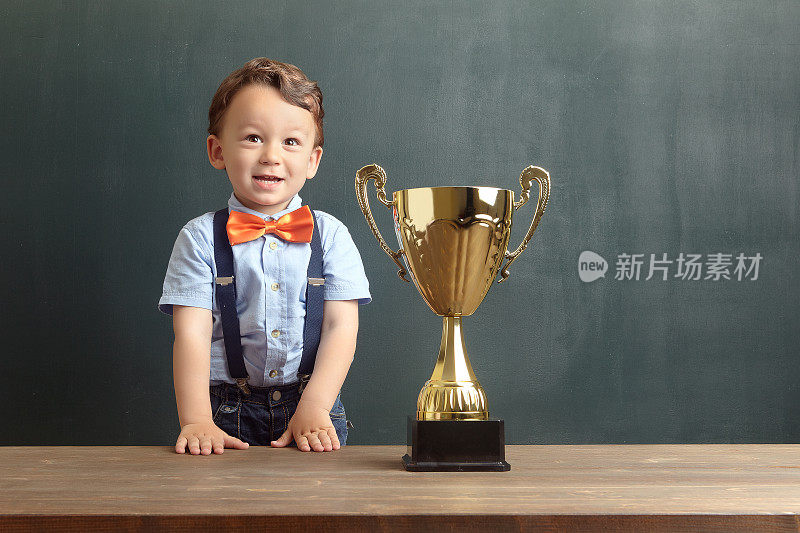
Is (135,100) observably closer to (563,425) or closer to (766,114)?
(563,425)

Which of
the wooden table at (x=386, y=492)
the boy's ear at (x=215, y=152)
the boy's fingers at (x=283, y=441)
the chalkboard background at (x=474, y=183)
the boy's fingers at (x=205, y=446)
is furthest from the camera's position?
the chalkboard background at (x=474, y=183)

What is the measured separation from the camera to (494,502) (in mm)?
722

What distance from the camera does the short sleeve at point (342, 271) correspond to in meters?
1.37

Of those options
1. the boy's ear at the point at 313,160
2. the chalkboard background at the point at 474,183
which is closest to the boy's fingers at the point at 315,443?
the boy's ear at the point at 313,160

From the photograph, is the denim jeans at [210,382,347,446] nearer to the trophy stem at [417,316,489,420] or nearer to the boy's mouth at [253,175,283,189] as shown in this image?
the boy's mouth at [253,175,283,189]

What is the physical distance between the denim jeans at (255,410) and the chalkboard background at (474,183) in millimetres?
494

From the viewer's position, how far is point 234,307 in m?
1.35

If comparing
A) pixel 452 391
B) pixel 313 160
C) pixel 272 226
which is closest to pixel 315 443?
pixel 452 391

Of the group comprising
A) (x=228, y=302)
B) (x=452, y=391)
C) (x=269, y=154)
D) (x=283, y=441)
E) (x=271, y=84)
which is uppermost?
(x=271, y=84)

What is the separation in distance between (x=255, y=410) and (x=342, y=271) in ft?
1.00

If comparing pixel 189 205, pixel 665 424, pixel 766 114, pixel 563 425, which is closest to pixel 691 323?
pixel 665 424

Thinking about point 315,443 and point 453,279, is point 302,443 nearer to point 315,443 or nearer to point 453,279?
point 315,443

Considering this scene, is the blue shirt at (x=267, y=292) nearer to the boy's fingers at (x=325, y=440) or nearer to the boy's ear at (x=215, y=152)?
the boy's ear at (x=215, y=152)

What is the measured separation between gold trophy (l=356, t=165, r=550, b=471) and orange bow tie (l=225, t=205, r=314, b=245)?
1.24 ft
